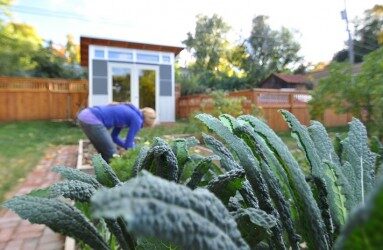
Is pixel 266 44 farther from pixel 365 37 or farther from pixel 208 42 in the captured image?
pixel 365 37

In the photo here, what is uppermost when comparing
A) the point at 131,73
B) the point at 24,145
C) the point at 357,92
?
the point at 131,73

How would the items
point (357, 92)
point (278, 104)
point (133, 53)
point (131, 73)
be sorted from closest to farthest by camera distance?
point (357, 92), point (278, 104), point (133, 53), point (131, 73)

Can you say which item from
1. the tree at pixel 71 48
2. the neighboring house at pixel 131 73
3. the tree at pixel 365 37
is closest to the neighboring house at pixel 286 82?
the tree at pixel 365 37

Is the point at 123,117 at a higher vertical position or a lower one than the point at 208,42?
lower

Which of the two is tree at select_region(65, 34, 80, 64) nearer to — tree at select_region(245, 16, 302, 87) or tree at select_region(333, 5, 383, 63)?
tree at select_region(245, 16, 302, 87)

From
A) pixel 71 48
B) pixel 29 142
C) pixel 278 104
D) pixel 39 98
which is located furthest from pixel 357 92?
pixel 71 48

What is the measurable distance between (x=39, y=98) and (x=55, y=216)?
17792mm

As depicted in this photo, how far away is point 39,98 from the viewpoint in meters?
16.8

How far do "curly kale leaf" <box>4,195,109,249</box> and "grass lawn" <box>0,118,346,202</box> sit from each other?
359 cm

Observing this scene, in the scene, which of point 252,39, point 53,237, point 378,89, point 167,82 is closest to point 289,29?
point 252,39

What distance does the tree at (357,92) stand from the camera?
5.53m

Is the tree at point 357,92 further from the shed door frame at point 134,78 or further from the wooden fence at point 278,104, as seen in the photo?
the shed door frame at point 134,78

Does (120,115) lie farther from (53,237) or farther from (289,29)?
(289,29)

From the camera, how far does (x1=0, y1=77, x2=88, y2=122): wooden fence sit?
16.3 meters
